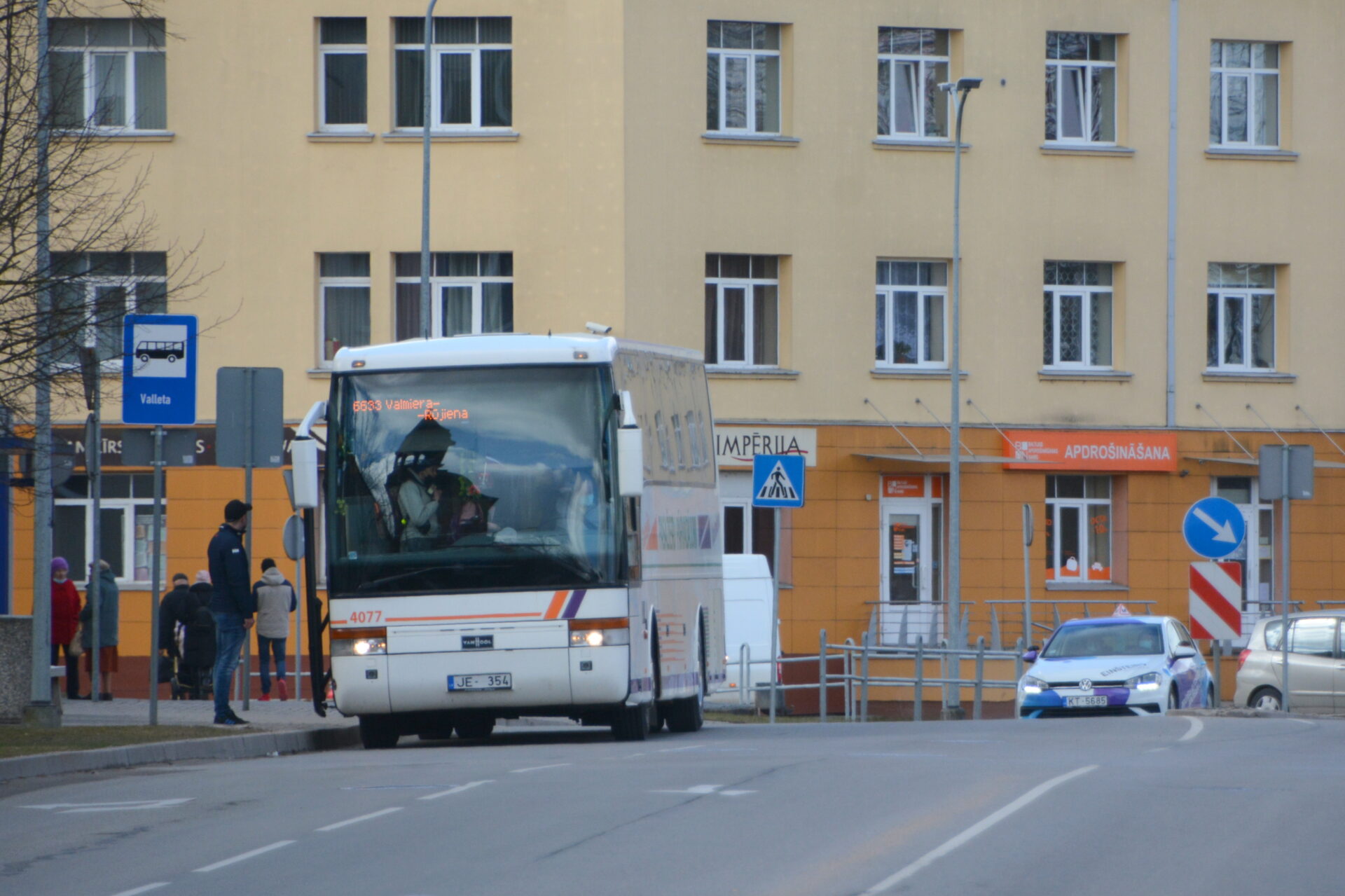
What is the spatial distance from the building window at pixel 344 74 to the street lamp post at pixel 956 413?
9.45 metres

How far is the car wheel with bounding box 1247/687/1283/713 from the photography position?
27.7 m

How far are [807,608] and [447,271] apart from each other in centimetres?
816

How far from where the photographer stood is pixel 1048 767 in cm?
1473

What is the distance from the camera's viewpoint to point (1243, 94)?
38.0 metres

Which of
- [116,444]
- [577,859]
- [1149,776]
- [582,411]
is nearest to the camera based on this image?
[577,859]

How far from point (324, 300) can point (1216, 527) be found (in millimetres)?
16709

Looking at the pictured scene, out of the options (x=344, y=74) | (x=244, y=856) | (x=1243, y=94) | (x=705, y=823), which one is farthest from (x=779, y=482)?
(x=244, y=856)

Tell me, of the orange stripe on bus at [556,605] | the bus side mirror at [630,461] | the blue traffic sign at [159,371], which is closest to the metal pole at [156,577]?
the blue traffic sign at [159,371]

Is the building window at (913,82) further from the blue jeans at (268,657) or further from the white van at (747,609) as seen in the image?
the blue jeans at (268,657)

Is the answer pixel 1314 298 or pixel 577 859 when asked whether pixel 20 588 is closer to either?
pixel 1314 298

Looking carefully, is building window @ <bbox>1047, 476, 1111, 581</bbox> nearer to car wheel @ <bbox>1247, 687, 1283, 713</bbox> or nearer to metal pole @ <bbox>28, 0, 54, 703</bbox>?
car wheel @ <bbox>1247, 687, 1283, 713</bbox>

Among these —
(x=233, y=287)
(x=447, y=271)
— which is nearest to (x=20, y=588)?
(x=233, y=287)

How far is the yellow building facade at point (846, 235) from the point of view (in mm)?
34969

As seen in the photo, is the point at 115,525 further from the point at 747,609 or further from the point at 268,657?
the point at 747,609
